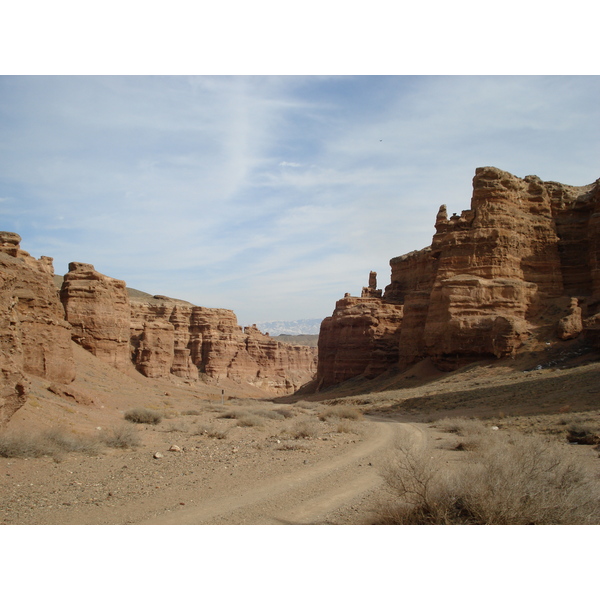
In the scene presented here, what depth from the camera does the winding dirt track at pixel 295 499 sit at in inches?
263

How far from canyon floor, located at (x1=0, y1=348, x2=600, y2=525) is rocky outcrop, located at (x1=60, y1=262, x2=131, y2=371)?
27.8 feet

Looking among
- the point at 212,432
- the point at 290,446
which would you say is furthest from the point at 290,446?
the point at 212,432

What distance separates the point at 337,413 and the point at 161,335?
32017mm

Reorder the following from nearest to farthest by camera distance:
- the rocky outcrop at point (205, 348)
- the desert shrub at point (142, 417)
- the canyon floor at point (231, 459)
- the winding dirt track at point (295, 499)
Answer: the winding dirt track at point (295, 499)
the canyon floor at point (231, 459)
the desert shrub at point (142, 417)
the rocky outcrop at point (205, 348)

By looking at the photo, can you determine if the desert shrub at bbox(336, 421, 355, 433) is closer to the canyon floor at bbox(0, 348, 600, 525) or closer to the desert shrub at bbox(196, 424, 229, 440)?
the canyon floor at bbox(0, 348, 600, 525)

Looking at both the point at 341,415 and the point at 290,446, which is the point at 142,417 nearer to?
the point at 290,446

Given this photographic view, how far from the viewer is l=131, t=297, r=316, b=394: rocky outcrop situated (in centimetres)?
5100

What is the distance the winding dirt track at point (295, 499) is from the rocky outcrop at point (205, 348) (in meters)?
42.4

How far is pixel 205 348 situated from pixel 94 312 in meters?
40.4

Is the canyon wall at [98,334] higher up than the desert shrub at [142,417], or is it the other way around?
the canyon wall at [98,334]

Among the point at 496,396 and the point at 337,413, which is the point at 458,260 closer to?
the point at 496,396

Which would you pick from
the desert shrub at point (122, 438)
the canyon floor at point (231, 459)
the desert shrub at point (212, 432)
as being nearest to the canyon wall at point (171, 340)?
the canyon floor at point (231, 459)

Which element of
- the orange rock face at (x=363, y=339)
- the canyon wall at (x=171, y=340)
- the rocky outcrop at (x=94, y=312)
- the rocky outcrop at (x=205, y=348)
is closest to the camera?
the rocky outcrop at (x=94, y=312)

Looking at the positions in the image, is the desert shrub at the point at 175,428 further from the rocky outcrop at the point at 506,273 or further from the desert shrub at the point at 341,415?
the rocky outcrop at the point at 506,273
